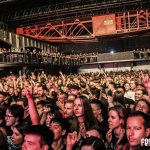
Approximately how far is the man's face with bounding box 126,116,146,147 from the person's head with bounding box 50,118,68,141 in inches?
45.4

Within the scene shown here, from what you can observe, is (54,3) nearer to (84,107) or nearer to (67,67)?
(67,67)

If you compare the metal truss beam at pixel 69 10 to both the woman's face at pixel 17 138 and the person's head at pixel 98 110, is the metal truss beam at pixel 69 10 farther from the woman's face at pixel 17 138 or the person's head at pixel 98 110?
the woman's face at pixel 17 138

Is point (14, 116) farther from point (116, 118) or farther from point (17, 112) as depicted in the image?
point (116, 118)

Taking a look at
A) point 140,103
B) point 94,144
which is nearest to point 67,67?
point 140,103

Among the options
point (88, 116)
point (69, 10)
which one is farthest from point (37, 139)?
point (69, 10)

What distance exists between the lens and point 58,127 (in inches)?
184

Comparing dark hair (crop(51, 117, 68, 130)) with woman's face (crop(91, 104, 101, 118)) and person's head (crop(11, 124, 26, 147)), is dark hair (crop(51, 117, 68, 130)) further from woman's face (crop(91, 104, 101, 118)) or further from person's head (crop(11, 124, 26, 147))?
woman's face (crop(91, 104, 101, 118))

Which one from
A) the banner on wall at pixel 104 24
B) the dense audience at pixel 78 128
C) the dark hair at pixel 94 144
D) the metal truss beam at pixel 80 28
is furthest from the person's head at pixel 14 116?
the banner on wall at pixel 104 24

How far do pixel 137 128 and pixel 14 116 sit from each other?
2.22 metres

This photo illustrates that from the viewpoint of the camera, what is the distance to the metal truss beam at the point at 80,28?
32.1 m

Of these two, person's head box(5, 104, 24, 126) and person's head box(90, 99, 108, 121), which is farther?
person's head box(90, 99, 108, 121)

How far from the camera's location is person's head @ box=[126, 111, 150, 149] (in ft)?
12.0

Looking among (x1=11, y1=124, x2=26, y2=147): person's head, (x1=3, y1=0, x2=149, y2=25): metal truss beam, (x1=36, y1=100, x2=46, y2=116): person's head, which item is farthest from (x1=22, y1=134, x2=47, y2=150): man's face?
(x1=3, y1=0, x2=149, y2=25): metal truss beam

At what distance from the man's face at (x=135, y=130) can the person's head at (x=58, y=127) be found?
1153 mm
